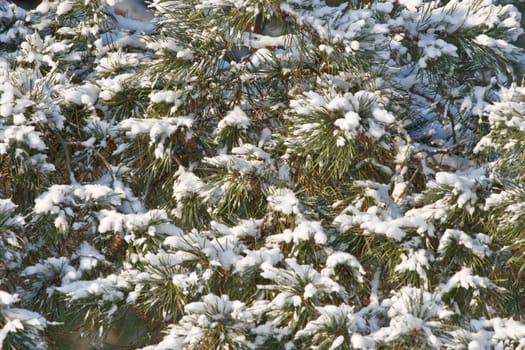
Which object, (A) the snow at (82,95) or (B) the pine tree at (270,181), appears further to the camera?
(A) the snow at (82,95)

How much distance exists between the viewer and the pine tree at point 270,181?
5.47 feet

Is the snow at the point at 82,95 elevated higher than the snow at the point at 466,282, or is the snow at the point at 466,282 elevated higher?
the snow at the point at 82,95

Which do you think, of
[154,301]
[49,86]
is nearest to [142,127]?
[49,86]

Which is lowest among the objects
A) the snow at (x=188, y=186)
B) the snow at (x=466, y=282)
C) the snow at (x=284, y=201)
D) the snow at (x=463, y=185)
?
the snow at (x=466, y=282)

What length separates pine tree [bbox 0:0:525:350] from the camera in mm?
1668

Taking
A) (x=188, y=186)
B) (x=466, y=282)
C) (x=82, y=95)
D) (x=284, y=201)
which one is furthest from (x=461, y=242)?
(x=82, y=95)

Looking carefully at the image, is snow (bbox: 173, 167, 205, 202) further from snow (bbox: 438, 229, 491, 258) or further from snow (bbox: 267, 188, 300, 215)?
snow (bbox: 438, 229, 491, 258)

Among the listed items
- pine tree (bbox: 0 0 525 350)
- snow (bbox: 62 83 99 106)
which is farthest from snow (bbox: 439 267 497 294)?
snow (bbox: 62 83 99 106)

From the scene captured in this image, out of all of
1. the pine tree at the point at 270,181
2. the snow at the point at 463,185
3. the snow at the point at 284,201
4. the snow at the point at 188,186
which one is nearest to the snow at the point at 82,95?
the pine tree at the point at 270,181

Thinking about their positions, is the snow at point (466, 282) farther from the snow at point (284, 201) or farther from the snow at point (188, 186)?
the snow at point (188, 186)

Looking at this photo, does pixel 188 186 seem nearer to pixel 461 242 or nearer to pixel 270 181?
pixel 270 181

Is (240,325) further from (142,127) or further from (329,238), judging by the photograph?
(142,127)

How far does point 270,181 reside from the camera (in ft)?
6.15

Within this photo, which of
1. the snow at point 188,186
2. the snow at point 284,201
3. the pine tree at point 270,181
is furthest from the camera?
the snow at point 188,186
